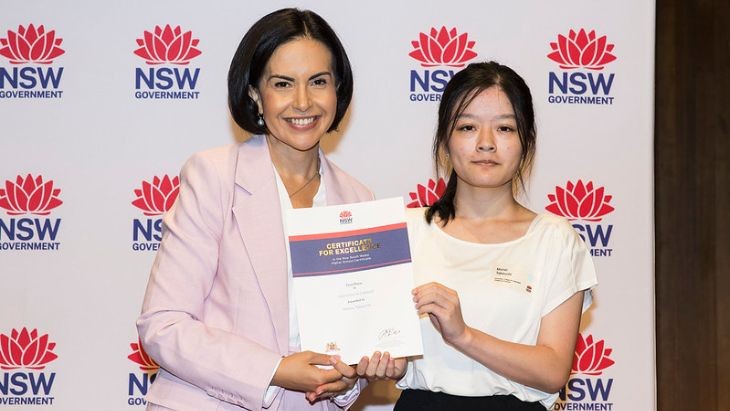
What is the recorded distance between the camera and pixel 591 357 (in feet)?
12.1

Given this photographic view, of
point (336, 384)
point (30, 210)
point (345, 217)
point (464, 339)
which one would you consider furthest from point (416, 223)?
point (30, 210)

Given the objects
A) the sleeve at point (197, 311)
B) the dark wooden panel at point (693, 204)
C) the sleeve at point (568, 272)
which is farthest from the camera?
the dark wooden panel at point (693, 204)

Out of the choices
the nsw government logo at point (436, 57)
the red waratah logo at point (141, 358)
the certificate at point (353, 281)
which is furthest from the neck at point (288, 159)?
the red waratah logo at point (141, 358)

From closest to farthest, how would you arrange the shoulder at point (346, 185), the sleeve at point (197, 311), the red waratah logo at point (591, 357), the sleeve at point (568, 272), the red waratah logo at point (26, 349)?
the sleeve at point (197, 311), the sleeve at point (568, 272), the shoulder at point (346, 185), the red waratah logo at point (26, 349), the red waratah logo at point (591, 357)

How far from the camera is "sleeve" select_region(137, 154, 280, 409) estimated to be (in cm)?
205

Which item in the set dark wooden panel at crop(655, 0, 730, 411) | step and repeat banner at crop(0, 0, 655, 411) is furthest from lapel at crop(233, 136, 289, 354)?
dark wooden panel at crop(655, 0, 730, 411)

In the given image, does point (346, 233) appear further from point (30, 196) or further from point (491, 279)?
point (30, 196)

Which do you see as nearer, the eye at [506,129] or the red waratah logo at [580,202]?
the eye at [506,129]

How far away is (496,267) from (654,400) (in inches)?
73.2

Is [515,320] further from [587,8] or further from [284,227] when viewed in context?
[587,8]

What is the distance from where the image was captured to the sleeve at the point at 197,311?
2.05 metres

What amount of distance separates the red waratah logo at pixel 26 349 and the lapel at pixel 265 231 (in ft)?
5.94

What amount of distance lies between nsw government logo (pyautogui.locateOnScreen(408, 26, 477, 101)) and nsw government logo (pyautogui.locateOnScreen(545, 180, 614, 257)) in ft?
2.29

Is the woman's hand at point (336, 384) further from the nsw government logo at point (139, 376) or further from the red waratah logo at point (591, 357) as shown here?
the red waratah logo at point (591, 357)
